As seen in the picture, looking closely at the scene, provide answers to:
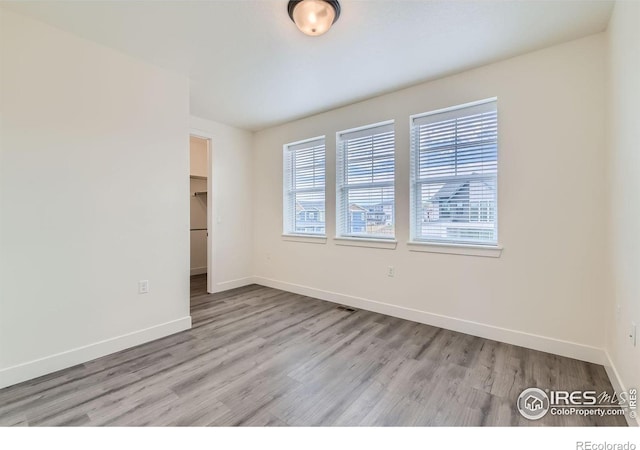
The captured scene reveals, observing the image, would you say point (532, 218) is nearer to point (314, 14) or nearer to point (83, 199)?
point (314, 14)

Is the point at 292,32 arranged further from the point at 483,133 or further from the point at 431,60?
the point at 483,133

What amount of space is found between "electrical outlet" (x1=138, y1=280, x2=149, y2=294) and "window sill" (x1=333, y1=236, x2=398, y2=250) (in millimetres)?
2254

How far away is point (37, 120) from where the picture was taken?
212 centimetres

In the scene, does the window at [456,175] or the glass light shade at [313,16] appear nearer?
the glass light shade at [313,16]

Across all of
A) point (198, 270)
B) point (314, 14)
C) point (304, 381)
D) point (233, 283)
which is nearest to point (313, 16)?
point (314, 14)

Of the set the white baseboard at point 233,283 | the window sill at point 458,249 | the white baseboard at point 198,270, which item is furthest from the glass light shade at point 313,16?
the white baseboard at point 198,270

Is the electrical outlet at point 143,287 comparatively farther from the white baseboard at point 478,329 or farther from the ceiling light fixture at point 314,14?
the ceiling light fixture at point 314,14

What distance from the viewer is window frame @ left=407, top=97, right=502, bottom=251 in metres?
2.73

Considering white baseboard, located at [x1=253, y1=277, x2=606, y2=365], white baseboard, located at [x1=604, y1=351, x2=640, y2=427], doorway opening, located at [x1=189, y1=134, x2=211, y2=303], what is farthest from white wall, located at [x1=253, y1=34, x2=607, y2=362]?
doorway opening, located at [x1=189, y1=134, x2=211, y2=303]

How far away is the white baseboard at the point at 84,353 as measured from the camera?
2031mm

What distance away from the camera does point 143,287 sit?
2.71 metres

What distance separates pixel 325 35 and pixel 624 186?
2288 millimetres

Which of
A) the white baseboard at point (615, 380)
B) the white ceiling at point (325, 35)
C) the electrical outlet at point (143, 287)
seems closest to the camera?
the white baseboard at point (615, 380)

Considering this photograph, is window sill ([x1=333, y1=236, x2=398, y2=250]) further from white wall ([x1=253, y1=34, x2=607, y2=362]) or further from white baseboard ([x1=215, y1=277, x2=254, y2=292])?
white baseboard ([x1=215, y1=277, x2=254, y2=292])
